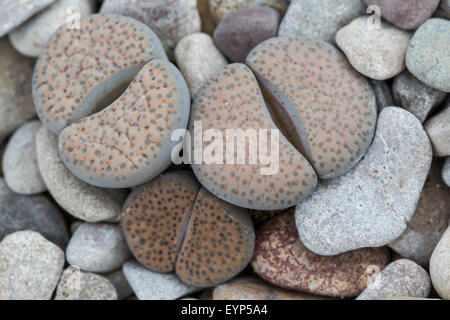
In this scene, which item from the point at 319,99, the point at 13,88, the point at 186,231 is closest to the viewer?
the point at 319,99

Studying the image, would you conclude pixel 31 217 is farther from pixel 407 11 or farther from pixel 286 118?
pixel 407 11

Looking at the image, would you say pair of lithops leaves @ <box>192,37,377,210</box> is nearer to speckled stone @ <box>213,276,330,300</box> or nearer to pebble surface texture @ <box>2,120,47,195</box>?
speckled stone @ <box>213,276,330,300</box>

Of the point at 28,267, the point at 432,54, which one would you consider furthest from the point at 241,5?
the point at 28,267

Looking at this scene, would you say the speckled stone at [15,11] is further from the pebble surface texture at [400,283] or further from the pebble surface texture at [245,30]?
the pebble surface texture at [400,283]

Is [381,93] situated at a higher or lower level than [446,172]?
higher

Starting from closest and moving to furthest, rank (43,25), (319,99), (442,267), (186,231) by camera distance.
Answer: (442,267) → (319,99) → (186,231) → (43,25)

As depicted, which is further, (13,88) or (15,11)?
(13,88)

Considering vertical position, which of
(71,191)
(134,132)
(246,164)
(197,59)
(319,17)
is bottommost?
(71,191)
